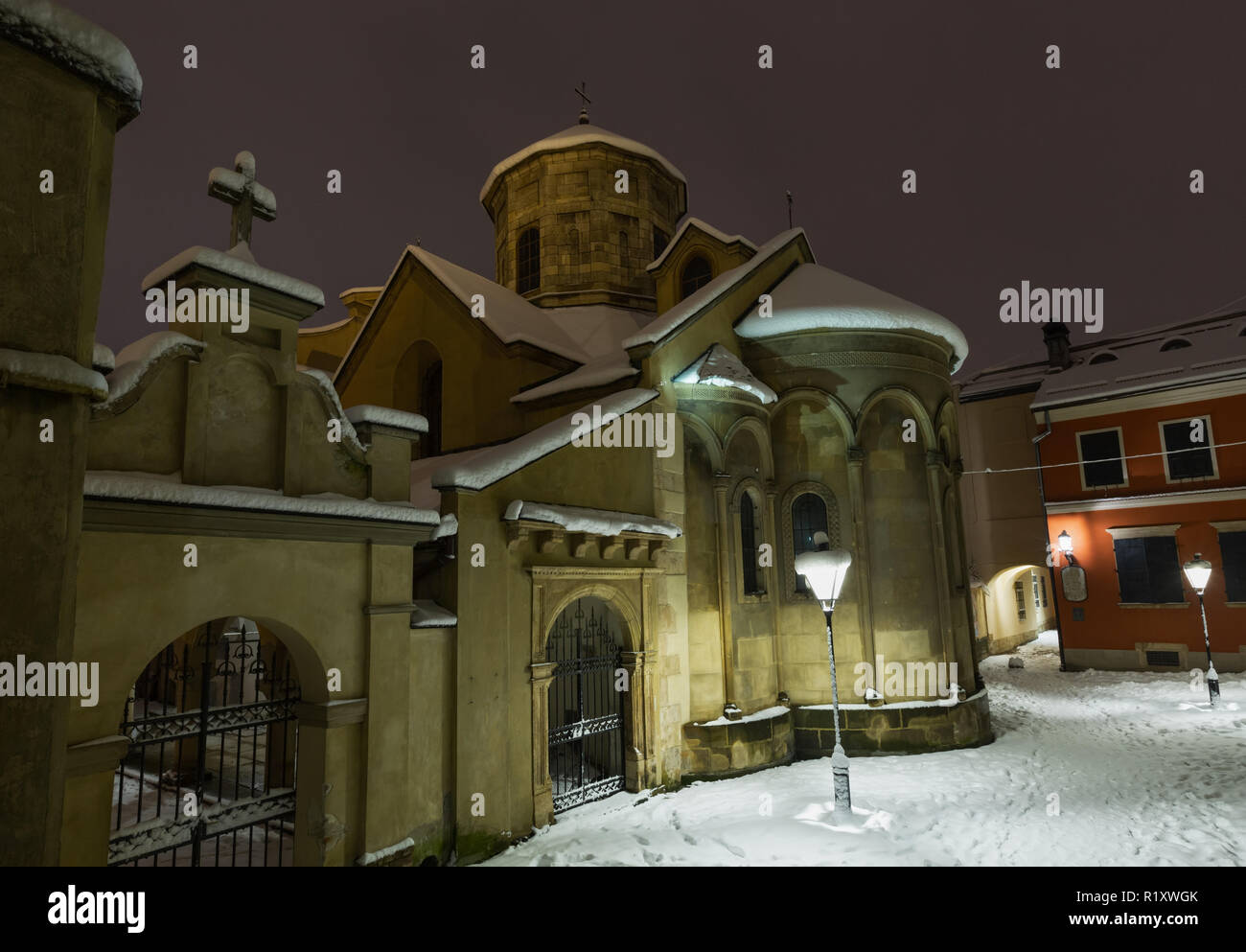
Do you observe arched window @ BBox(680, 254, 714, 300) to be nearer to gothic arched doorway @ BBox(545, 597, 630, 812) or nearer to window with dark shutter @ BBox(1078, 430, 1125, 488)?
gothic arched doorway @ BBox(545, 597, 630, 812)

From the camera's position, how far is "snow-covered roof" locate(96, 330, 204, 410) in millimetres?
5652

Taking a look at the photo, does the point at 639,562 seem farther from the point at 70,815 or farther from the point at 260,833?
the point at 70,815

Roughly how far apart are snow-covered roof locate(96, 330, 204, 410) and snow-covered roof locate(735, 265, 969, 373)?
400 inches

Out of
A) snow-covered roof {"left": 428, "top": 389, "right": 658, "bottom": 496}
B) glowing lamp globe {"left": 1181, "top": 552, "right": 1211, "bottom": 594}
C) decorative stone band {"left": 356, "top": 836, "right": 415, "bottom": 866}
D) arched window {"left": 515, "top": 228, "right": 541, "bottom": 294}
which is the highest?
arched window {"left": 515, "top": 228, "right": 541, "bottom": 294}

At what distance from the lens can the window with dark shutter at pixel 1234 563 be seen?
19.7m

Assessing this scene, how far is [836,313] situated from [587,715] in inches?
357

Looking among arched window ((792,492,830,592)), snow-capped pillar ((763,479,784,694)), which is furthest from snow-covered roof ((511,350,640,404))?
arched window ((792,492,830,592))

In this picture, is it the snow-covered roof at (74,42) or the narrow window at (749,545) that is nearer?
the snow-covered roof at (74,42)

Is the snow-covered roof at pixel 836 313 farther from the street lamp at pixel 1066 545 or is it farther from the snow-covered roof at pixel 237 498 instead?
the street lamp at pixel 1066 545

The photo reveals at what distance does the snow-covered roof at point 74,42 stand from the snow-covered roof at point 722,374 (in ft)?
29.1

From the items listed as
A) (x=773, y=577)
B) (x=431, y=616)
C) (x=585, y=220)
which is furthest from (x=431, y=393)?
(x=431, y=616)

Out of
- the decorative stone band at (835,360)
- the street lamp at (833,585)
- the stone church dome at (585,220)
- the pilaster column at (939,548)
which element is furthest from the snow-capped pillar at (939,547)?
the stone church dome at (585,220)

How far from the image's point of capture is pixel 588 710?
44.5ft

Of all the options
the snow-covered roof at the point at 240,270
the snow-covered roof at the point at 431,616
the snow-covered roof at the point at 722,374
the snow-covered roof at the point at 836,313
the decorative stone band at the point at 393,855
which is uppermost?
the snow-covered roof at the point at 836,313
